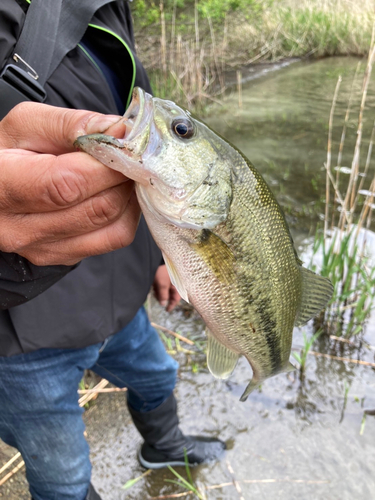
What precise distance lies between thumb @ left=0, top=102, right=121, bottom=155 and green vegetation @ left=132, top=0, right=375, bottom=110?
761 cm

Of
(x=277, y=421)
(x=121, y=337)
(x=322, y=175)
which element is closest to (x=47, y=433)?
(x=121, y=337)

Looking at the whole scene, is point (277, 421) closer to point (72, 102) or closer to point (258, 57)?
point (72, 102)

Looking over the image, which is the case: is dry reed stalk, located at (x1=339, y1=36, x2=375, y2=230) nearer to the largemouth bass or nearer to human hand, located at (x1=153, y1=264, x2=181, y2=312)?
human hand, located at (x1=153, y1=264, x2=181, y2=312)

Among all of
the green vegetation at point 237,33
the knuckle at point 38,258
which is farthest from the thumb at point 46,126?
the green vegetation at point 237,33

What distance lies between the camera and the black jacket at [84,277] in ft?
4.24

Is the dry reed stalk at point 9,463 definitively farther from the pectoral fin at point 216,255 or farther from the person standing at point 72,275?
the pectoral fin at point 216,255

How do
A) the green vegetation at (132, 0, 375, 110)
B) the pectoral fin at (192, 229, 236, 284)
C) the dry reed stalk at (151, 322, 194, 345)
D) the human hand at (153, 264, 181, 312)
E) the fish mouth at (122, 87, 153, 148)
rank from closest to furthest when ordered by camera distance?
the fish mouth at (122, 87, 153, 148) < the pectoral fin at (192, 229, 236, 284) < the human hand at (153, 264, 181, 312) < the dry reed stalk at (151, 322, 194, 345) < the green vegetation at (132, 0, 375, 110)

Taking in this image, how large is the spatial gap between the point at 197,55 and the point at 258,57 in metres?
5.35

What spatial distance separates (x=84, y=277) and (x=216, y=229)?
2.22ft

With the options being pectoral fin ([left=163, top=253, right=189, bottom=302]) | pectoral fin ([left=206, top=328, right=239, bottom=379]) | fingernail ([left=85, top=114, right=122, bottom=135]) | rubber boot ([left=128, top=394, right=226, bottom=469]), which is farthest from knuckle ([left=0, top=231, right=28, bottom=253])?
rubber boot ([left=128, top=394, right=226, bottom=469])

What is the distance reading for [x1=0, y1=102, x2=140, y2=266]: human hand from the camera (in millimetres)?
915

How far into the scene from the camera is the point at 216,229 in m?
1.24

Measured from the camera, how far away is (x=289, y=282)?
1403 mm

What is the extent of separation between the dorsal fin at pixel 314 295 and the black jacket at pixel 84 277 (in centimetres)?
73
